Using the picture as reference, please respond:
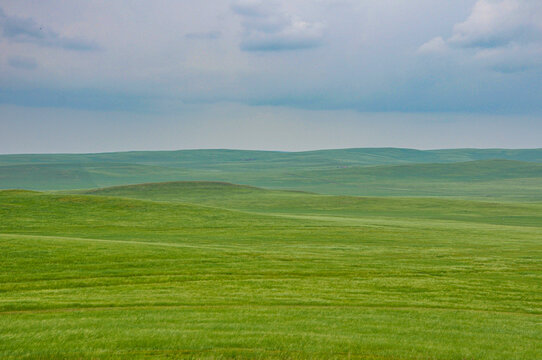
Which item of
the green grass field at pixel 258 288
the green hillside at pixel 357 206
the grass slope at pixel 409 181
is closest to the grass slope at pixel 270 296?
the green grass field at pixel 258 288

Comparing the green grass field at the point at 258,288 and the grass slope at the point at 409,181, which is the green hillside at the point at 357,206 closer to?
the green grass field at the point at 258,288

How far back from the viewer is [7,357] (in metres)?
12.0

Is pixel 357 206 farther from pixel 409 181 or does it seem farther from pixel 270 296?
pixel 409 181

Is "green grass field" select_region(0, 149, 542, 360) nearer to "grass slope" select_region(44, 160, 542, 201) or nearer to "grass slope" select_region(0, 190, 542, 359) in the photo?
"grass slope" select_region(0, 190, 542, 359)

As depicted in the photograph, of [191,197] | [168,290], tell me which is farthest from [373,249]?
[191,197]

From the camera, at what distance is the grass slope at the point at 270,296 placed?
1345 cm

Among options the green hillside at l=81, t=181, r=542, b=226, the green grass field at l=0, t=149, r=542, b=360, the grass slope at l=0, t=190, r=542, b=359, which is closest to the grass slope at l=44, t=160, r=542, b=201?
the green hillside at l=81, t=181, r=542, b=226

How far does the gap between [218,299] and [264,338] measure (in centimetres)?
545

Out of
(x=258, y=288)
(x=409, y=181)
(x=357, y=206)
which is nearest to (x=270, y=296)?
(x=258, y=288)

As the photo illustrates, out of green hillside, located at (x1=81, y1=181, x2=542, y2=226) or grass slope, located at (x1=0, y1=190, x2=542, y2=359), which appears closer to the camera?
grass slope, located at (x1=0, y1=190, x2=542, y2=359)

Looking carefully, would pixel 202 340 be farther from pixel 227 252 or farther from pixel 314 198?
pixel 314 198

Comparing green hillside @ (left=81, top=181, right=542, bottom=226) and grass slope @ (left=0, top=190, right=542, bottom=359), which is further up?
grass slope @ (left=0, top=190, right=542, bottom=359)

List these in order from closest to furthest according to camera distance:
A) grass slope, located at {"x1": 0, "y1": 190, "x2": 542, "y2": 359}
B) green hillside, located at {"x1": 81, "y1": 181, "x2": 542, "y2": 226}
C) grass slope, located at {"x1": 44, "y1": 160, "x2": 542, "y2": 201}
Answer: grass slope, located at {"x1": 0, "y1": 190, "x2": 542, "y2": 359}, green hillside, located at {"x1": 81, "y1": 181, "x2": 542, "y2": 226}, grass slope, located at {"x1": 44, "y1": 160, "x2": 542, "y2": 201}

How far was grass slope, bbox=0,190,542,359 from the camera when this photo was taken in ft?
44.1
